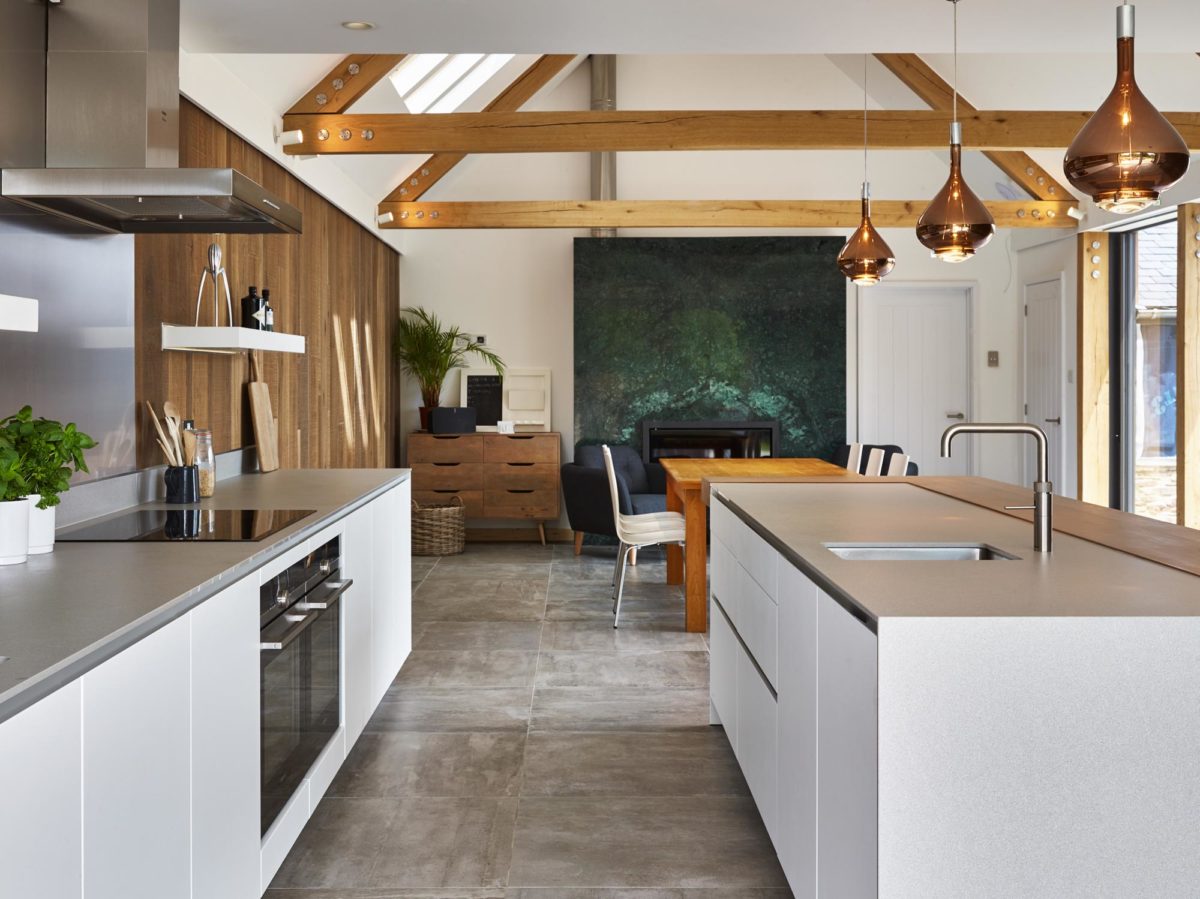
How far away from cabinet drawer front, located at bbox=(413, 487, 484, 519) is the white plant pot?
6.33 metres

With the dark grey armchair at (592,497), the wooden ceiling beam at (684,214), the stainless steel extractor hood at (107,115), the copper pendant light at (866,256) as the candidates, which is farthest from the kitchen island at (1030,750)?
the wooden ceiling beam at (684,214)

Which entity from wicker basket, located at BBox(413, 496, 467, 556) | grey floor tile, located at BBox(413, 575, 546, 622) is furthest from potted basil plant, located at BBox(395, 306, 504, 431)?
grey floor tile, located at BBox(413, 575, 546, 622)

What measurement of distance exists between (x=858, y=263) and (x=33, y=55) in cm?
326

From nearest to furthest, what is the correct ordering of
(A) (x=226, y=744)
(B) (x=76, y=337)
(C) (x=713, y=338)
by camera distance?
(A) (x=226, y=744), (B) (x=76, y=337), (C) (x=713, y=338)

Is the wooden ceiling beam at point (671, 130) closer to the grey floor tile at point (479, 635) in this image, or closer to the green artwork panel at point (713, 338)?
the grey floor tile at point (479, 635)

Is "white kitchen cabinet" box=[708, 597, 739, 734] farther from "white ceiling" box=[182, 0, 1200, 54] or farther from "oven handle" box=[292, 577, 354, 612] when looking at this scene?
"white ceiling" box=[182, 0, 1200, 54]

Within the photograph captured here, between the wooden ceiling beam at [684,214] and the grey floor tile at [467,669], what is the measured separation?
12.1ft

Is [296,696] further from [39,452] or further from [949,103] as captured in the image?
[949,103]

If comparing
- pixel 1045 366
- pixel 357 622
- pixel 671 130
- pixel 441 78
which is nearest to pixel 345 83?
pixel 671 130

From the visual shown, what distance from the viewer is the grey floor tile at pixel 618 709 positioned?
156 inches

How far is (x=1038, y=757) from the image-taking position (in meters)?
1.67

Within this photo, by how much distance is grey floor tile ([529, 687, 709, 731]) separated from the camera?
3.97 m

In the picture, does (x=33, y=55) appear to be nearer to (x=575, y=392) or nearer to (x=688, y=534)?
(x=688, y=534)

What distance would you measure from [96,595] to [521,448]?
6.91m
